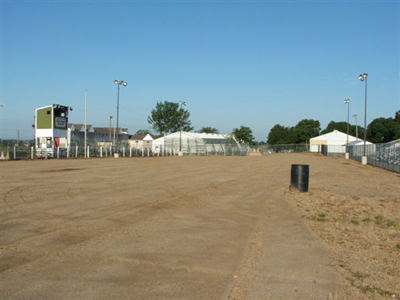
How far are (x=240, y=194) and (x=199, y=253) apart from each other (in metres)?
8.26

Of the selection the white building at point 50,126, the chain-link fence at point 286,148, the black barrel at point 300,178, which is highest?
the white building at point 50,126

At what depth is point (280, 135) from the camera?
157875 mm

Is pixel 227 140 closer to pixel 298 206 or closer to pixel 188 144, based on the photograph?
pixel 188 144

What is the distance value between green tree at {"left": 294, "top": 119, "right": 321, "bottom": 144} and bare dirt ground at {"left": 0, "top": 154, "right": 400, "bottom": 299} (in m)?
143

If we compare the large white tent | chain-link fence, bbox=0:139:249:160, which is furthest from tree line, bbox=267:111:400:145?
chain-link fence, bbox=0:139:249:160

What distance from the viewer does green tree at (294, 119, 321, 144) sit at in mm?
150625

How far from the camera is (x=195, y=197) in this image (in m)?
13.5

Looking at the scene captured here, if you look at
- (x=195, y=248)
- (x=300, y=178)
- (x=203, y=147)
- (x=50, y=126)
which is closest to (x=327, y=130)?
(x=203, y=147)

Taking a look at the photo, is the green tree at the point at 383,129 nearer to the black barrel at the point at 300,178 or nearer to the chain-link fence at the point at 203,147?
the chain-link fence at the point at 203,147

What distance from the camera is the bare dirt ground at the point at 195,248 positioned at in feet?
16.1

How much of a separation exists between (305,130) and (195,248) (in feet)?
492

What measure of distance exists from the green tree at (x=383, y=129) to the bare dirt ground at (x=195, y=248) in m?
118

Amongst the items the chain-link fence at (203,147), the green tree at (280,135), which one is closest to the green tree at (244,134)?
the green tree at (280,135)

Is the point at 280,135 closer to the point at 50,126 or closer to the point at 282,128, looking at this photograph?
the point at 282,128
